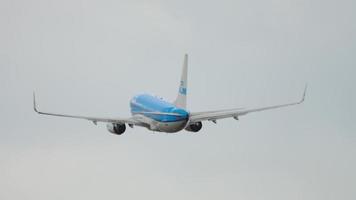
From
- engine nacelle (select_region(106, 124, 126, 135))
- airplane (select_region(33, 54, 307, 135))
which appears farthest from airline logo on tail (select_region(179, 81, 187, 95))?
engine nacelle (select_region(106, 124, 126, 135))

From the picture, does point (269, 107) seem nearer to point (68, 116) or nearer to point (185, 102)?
point (185, 102)

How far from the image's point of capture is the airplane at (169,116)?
141m

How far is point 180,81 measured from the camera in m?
153

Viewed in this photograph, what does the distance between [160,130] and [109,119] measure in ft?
35.8

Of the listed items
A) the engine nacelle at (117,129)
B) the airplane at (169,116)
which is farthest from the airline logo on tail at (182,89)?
the engine nacelle at (117,129)

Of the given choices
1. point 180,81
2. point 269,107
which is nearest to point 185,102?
point 180,81

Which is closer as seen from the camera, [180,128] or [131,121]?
[180,128]

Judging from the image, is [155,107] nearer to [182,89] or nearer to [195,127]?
[182,89]

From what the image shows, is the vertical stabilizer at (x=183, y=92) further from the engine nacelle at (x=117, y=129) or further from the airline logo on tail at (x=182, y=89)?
the engine nacelle at (x=117, y=129)

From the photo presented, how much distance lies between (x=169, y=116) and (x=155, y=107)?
9881 mm

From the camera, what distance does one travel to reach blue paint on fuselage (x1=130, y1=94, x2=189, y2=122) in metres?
140

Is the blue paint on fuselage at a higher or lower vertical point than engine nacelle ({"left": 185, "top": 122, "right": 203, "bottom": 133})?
higher

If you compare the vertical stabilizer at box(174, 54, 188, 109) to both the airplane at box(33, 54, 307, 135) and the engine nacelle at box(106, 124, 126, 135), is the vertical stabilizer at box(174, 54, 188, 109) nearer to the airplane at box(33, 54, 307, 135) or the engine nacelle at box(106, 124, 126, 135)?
the airplane at box(33, 54, 307, 135)

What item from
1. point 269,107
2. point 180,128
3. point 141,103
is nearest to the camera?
point 180,128
